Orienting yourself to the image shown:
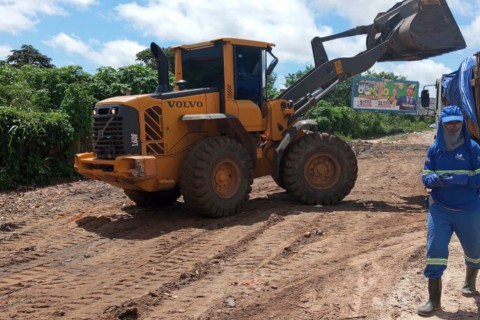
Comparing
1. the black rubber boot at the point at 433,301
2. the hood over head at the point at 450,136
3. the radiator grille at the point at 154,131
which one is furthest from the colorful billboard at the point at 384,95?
the black rubber boot at the point at 433,301

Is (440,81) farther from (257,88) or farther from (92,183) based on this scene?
(92,183)

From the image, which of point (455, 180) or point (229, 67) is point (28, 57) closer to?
point (229, 67)

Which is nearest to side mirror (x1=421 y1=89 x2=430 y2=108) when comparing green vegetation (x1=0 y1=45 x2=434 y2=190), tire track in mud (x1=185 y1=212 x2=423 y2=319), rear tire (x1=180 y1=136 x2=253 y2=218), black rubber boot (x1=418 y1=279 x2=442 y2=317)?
green vegetation (x1=0 y1=45 x2=434 y2=190)

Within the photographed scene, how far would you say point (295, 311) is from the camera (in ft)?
14.5

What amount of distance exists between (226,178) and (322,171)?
6.41ft

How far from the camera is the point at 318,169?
915cm

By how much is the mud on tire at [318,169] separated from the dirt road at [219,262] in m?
0.30

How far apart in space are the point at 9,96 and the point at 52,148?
2.53m

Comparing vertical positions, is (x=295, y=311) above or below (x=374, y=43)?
below

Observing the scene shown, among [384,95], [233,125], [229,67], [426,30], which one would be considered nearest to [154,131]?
[233,125]

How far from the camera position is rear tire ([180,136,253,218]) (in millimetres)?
7711

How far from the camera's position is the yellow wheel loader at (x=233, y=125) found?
7711 mm

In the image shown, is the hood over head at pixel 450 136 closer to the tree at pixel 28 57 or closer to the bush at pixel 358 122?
the bush at pixel 358 122

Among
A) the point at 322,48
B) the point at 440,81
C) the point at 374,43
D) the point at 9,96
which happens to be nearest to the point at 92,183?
the point at 9,96
